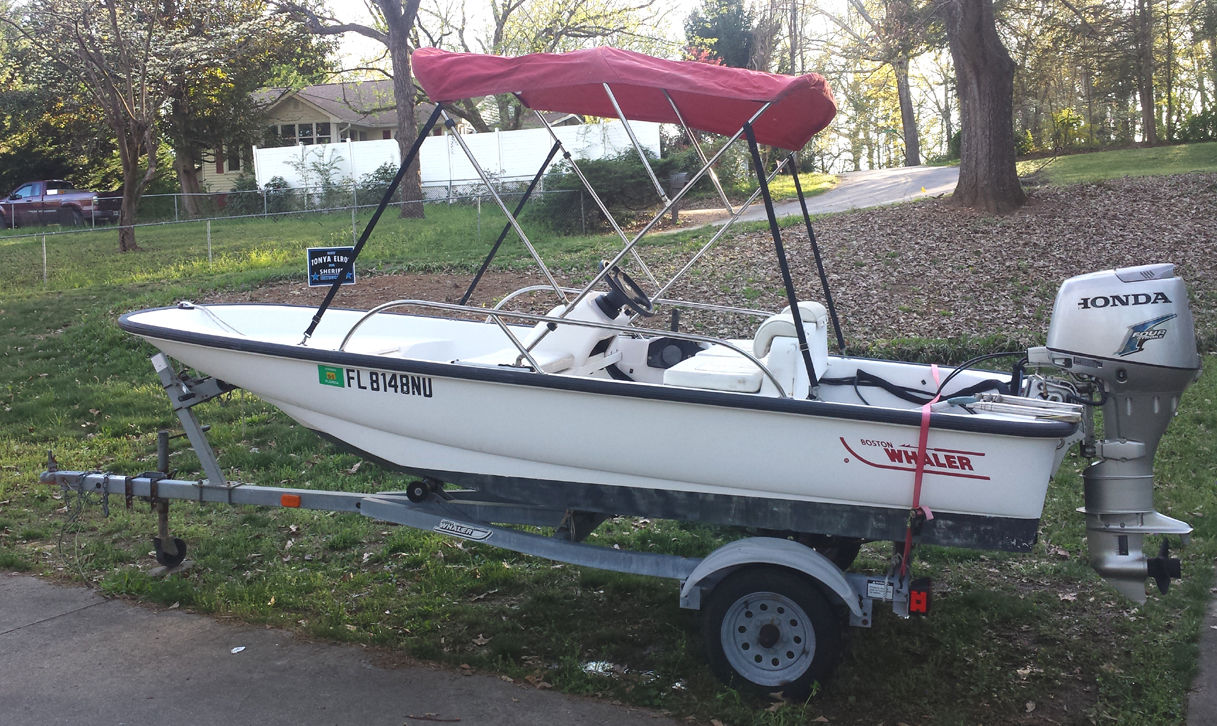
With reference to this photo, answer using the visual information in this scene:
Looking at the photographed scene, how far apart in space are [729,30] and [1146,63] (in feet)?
39.7

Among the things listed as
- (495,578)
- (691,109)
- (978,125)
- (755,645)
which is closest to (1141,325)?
(755,645)

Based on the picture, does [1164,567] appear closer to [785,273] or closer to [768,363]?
[768,363]

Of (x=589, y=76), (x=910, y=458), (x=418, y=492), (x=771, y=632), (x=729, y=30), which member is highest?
(x=729, y=30)

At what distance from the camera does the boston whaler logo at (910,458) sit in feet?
12.6

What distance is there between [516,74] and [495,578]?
110 inches

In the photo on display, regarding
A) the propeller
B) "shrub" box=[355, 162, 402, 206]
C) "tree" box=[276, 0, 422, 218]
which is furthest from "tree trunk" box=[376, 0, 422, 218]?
the propeller

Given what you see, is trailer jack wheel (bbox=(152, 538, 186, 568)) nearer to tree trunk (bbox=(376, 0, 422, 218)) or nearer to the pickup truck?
tree trunk (bbox=(376, 0, 422, 218))

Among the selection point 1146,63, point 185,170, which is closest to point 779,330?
point 1146,63

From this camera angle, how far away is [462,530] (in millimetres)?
4566

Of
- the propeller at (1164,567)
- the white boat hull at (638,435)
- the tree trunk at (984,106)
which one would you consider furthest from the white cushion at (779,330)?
the tree trunk at (984,106)

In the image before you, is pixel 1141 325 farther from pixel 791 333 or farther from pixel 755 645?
pixel 755 645

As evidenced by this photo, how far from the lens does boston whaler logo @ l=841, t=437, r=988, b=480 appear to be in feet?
12.6

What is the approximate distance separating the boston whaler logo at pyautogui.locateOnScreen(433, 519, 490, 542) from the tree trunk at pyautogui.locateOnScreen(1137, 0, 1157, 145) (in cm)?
2680

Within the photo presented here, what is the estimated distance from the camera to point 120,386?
30.8 feet
